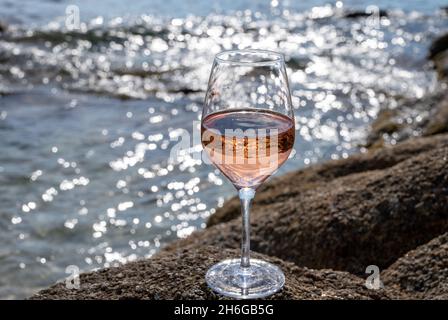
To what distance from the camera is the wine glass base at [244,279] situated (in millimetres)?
2285

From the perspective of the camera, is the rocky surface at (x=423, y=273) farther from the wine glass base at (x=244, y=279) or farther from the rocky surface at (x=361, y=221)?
the wine glass base at (x=244, y=279)

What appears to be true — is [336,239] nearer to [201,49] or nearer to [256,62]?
[256,62]

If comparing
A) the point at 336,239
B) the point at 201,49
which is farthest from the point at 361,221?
the point at 201,49

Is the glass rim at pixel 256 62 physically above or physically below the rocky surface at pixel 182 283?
above

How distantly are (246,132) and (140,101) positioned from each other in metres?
9.79

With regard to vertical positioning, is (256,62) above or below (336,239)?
above

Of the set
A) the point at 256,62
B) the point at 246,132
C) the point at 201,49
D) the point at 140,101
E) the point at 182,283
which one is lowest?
the point at 140,101

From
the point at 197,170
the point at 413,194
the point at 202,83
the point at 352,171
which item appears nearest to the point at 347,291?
the point at 413,194

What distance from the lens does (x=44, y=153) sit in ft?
31.5

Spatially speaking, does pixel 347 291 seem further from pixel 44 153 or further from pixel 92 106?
pixel 92 106

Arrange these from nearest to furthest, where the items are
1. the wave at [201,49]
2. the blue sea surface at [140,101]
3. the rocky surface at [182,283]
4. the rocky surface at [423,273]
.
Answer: the rocky surface at [182,283], the rocky surface at [423,273], the blue sea surface at [140,101], the wave at [201,49]

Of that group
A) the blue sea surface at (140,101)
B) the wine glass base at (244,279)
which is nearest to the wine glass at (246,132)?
the wine glass base at (244,279)

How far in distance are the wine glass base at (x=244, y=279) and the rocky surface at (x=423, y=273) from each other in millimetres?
750

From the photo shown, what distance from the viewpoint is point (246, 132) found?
2189mm
